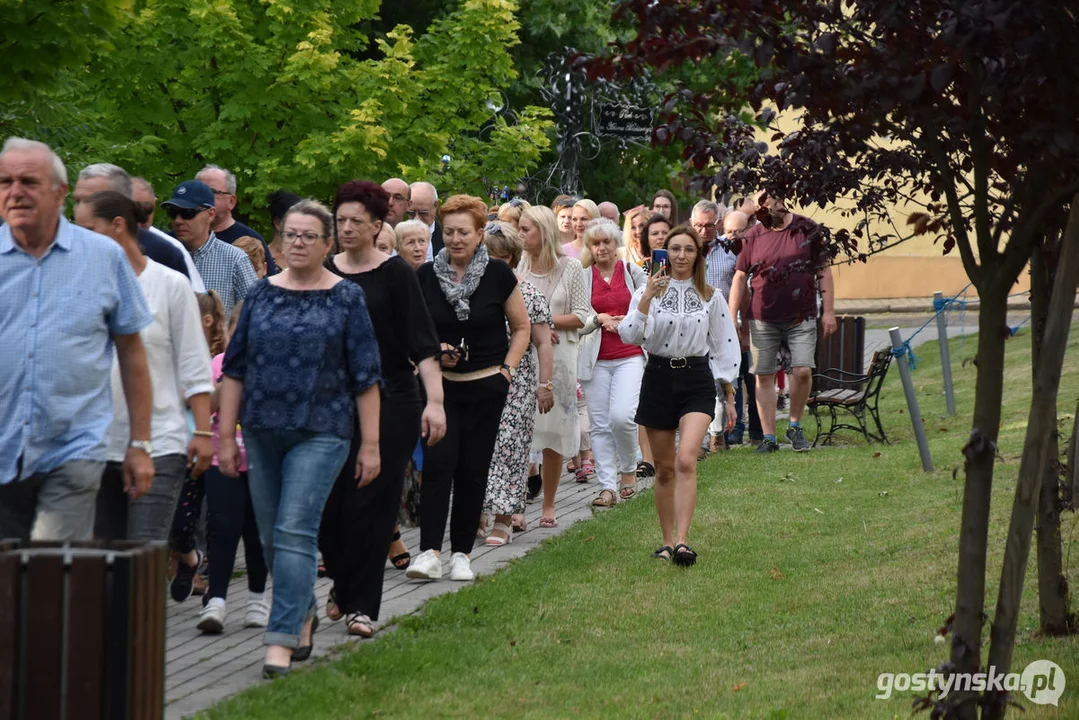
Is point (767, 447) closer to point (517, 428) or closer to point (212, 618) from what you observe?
point (517, 428)

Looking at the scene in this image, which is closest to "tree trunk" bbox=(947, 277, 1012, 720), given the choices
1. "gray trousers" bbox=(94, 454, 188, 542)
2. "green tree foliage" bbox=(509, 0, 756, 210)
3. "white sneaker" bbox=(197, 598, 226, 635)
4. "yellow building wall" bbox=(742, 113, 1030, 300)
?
"gray trousers" bbox=(94, 454, 188, 542)

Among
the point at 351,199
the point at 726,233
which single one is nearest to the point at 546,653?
the point at 351,199

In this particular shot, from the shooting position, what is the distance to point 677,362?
34.3 feet

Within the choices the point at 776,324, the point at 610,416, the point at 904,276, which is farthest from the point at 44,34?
the point at 904,276

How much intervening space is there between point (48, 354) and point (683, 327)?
17.6 feet

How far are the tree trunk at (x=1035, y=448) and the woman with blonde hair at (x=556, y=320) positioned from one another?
656cm

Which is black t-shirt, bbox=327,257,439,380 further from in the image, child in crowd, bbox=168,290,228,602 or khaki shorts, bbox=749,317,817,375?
khaki shorts, bbox=749,317,817,375

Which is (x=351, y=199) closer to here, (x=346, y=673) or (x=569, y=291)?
(x=346, y=673)

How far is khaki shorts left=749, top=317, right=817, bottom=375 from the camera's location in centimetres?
1574

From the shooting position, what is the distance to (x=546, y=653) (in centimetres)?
789

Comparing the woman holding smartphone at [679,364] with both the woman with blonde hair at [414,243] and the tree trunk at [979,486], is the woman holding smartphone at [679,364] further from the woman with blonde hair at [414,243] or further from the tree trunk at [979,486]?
the tree trunk at [979,486]

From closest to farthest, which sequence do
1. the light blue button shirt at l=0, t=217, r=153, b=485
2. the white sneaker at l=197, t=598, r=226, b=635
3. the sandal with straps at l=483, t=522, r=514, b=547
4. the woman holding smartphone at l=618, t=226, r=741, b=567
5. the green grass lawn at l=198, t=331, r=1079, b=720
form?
the light blue button shirt at l=0, t=217, r=153, b=485 < the green grass lawn at l=198, t=331, r=1079, b=720 < the white sneaker at l=197, t=598, r=226, b=635 < the woman holding smartphone at l=618, t=226, r=741, b=567 < the sandal with straps at l=483, t=522, r=514, b=547

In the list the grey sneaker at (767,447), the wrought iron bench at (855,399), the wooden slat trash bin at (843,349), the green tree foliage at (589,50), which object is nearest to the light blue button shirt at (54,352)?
the grey sneaker at (767,447)

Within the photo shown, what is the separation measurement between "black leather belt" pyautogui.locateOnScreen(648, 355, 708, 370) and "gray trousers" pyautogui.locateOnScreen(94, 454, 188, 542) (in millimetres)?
4371
